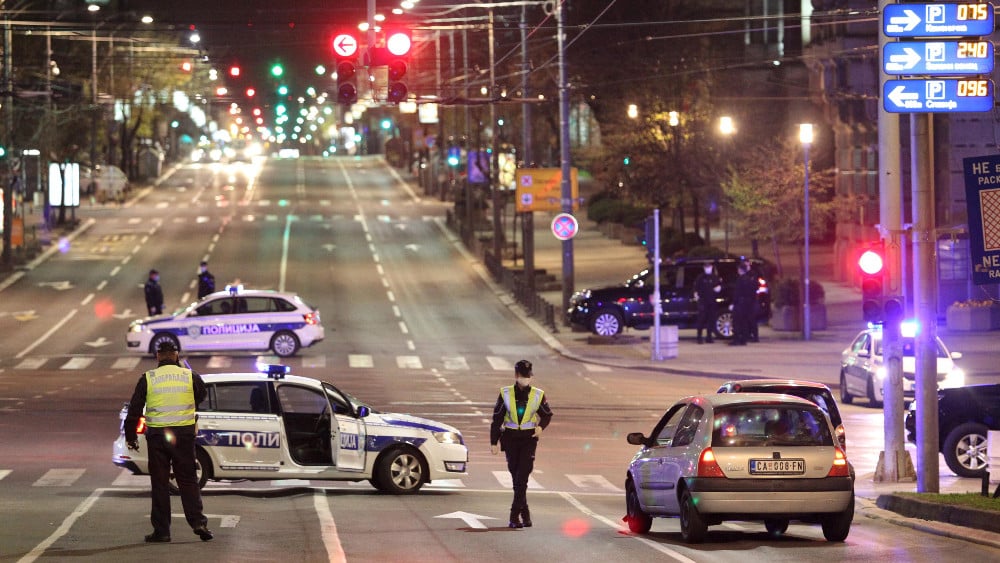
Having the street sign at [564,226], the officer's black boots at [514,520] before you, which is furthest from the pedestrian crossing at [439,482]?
the street sign at [564,226]

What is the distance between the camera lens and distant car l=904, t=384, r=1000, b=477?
2056 cm

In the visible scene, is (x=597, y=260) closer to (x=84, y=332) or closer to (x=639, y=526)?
(x=84, y=332)

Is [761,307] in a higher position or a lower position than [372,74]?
lower

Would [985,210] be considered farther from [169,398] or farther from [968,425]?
[169,398]

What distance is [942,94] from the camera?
699 inches

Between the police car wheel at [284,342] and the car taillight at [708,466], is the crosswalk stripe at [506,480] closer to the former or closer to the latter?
the car taillight at [708,466]

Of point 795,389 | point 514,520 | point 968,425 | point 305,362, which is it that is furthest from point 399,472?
point 305,362

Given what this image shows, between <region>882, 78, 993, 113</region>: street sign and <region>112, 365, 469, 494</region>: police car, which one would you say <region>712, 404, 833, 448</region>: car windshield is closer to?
<region>882, 78, 993, 113</region>: street sign

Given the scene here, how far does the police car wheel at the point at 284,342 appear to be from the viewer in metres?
39.8

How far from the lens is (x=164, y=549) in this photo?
13555 millimetres

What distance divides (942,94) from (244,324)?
24.8 metres

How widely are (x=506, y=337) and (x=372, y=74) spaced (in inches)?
681

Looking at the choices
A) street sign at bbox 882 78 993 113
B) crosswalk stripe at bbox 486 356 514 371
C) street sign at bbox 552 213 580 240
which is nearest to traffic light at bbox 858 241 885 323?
street sign at bbox 882 78 993 113

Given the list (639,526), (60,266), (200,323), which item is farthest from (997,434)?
(60,266)
